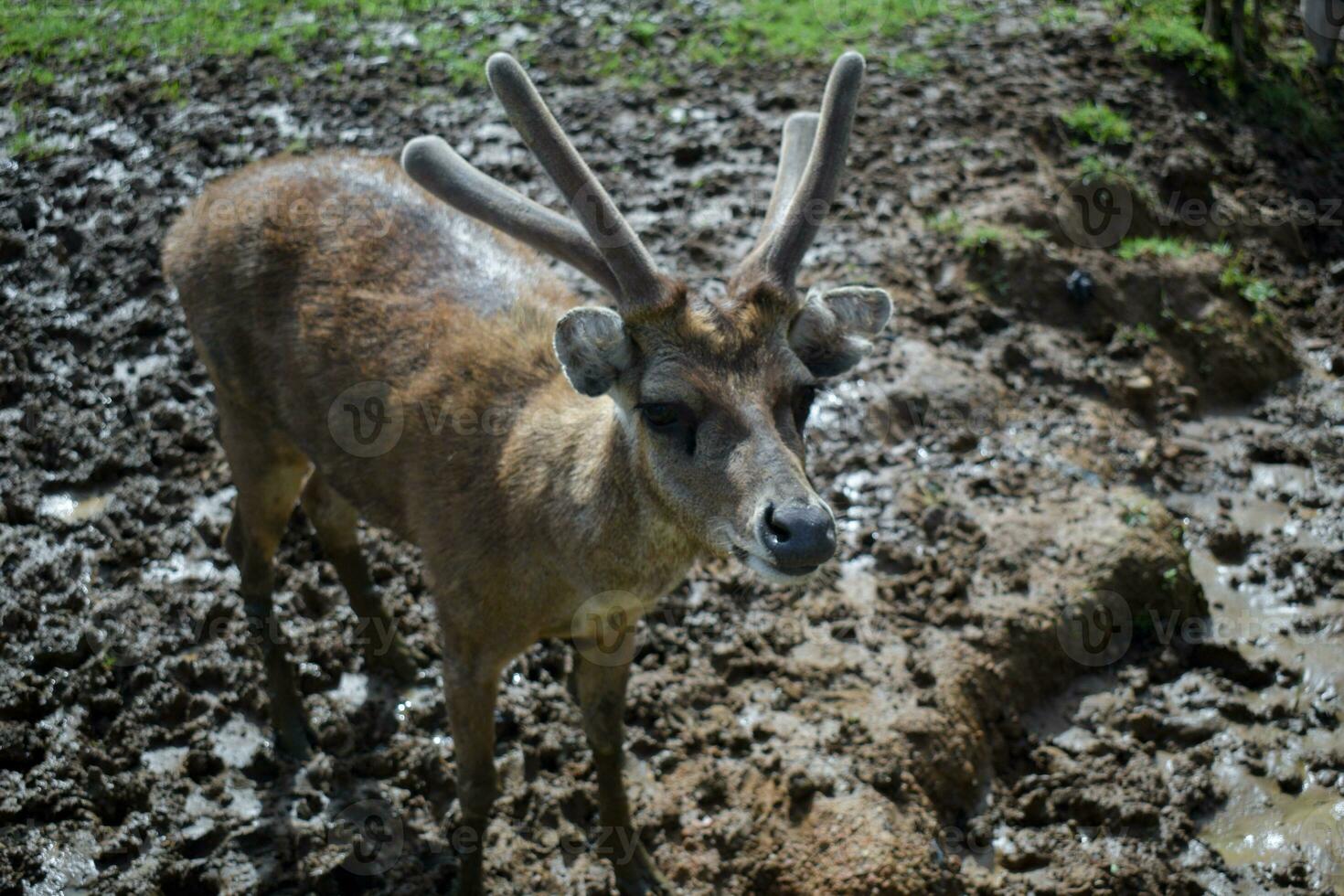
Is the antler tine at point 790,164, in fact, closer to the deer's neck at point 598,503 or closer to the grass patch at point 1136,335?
the deer's neck at point 598,503

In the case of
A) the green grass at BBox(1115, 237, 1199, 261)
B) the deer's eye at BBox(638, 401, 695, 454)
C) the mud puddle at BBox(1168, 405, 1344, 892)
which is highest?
the deer's eye at BBox(638, 401, 695, 454)

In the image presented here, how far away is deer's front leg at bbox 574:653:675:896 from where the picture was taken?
508 centimetres

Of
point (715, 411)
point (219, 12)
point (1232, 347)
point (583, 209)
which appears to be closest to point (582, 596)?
point (715, 411)

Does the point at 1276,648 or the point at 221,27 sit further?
the point at 221,27

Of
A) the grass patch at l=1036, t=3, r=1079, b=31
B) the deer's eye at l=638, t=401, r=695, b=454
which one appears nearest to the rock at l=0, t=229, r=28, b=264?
the deer's eye at l=638, t=401, r=695, b=454

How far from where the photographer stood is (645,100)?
31.0 ft

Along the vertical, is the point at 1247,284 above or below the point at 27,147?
below

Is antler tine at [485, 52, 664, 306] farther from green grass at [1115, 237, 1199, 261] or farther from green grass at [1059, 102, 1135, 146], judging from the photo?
green grass at [1059, 102, 1135, 146]

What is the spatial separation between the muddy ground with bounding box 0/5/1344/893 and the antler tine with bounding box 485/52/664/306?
2.37 metres

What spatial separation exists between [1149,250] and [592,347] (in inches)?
219

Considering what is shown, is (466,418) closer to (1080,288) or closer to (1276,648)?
(1276,648)

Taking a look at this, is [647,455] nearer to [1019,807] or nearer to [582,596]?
[582,596]

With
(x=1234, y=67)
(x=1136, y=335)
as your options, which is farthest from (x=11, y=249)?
(x=1234, y=67)

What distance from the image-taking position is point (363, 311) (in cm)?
522
